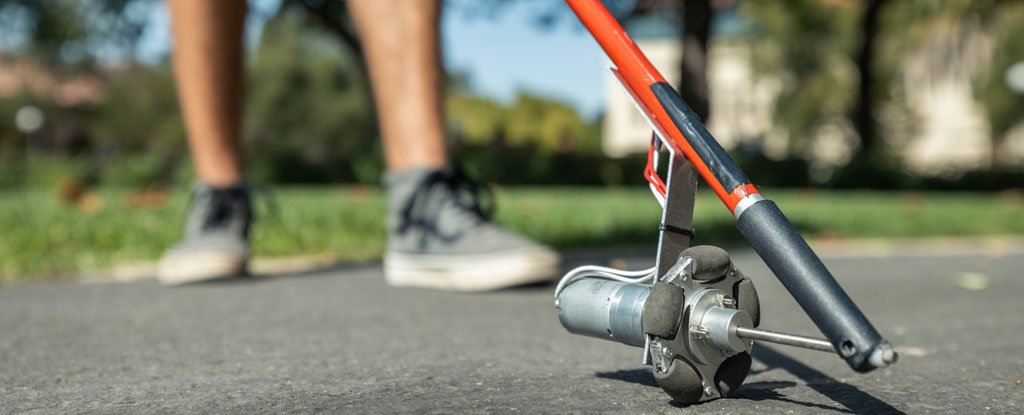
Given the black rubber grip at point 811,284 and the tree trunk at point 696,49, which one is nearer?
the black rubber grip at point 811,284

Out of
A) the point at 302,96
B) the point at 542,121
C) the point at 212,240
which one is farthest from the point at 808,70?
the point at 212,240

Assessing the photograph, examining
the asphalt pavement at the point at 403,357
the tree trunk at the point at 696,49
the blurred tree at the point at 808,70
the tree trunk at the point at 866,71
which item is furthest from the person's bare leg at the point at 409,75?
the blurred tree at the point at 808,70

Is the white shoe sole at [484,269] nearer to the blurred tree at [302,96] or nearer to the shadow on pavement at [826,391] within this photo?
the shadow on pavement at [826,391]

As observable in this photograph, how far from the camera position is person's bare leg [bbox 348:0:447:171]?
103 inches

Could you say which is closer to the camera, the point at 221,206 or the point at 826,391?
the point at 826,391

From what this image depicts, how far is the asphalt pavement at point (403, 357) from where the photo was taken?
1367 mm

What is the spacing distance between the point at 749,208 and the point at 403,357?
74 centimetres

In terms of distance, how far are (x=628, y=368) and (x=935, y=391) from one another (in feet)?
1.47

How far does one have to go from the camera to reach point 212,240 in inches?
116

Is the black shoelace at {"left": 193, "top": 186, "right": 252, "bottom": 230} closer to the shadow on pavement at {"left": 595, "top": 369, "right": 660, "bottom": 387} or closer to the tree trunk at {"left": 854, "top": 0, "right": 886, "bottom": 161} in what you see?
the shadow on pavement at {"left": 595, "top": 369, "right": 660, "bottom": 387}

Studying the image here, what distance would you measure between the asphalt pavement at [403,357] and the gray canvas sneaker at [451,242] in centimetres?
6

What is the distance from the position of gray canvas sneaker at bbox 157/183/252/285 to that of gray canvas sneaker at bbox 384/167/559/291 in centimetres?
52

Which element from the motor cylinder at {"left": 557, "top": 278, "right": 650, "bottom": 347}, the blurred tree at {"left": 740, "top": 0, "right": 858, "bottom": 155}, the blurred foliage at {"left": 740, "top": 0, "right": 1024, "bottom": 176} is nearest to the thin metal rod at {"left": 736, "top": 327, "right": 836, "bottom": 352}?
the motor cylinder at {"left": 557, "top": 278, "right": 650, "bottom": 347}

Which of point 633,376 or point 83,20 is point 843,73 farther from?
point 633,376
